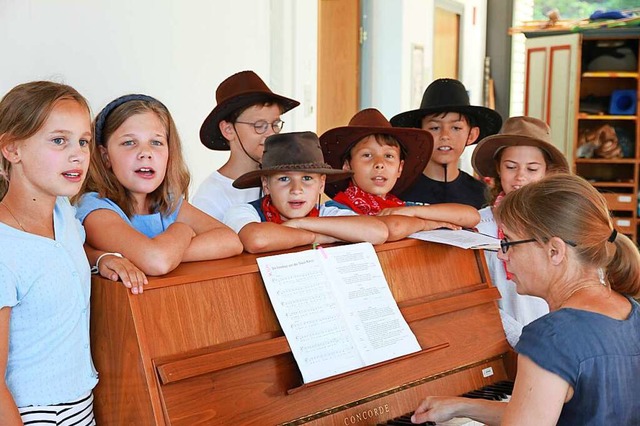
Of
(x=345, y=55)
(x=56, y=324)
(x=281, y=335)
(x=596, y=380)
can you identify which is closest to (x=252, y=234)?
(x=281, y=335)

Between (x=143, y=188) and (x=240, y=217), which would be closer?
(x=143, y=188)

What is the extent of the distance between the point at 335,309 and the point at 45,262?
2.36 feet

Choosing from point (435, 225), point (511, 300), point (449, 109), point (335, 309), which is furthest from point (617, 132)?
point (335, 309)

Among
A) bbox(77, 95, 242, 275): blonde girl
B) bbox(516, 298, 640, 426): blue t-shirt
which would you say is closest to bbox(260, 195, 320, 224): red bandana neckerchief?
bbox(77, 95, 242, 275): blonde girl

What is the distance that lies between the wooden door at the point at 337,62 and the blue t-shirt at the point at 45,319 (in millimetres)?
4167

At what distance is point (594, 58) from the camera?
861cm

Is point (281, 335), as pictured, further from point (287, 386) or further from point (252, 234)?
point (252, 234)

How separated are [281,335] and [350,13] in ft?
15.8

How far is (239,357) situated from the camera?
187 cm

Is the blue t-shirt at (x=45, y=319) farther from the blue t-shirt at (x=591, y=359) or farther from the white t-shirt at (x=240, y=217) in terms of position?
the blue t-shirt at (x=591, y=359)

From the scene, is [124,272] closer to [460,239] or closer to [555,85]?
[460,239]

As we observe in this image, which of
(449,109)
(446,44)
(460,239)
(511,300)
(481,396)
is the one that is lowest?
(481,396)

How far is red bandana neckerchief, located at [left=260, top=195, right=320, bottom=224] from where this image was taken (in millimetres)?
2465

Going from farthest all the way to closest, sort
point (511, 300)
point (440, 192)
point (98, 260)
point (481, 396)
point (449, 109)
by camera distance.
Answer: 1. point (449, 109)
2. point (440, 192)
3. point (511, 300)
4. point (481, 396)
5. point (98, 260)
